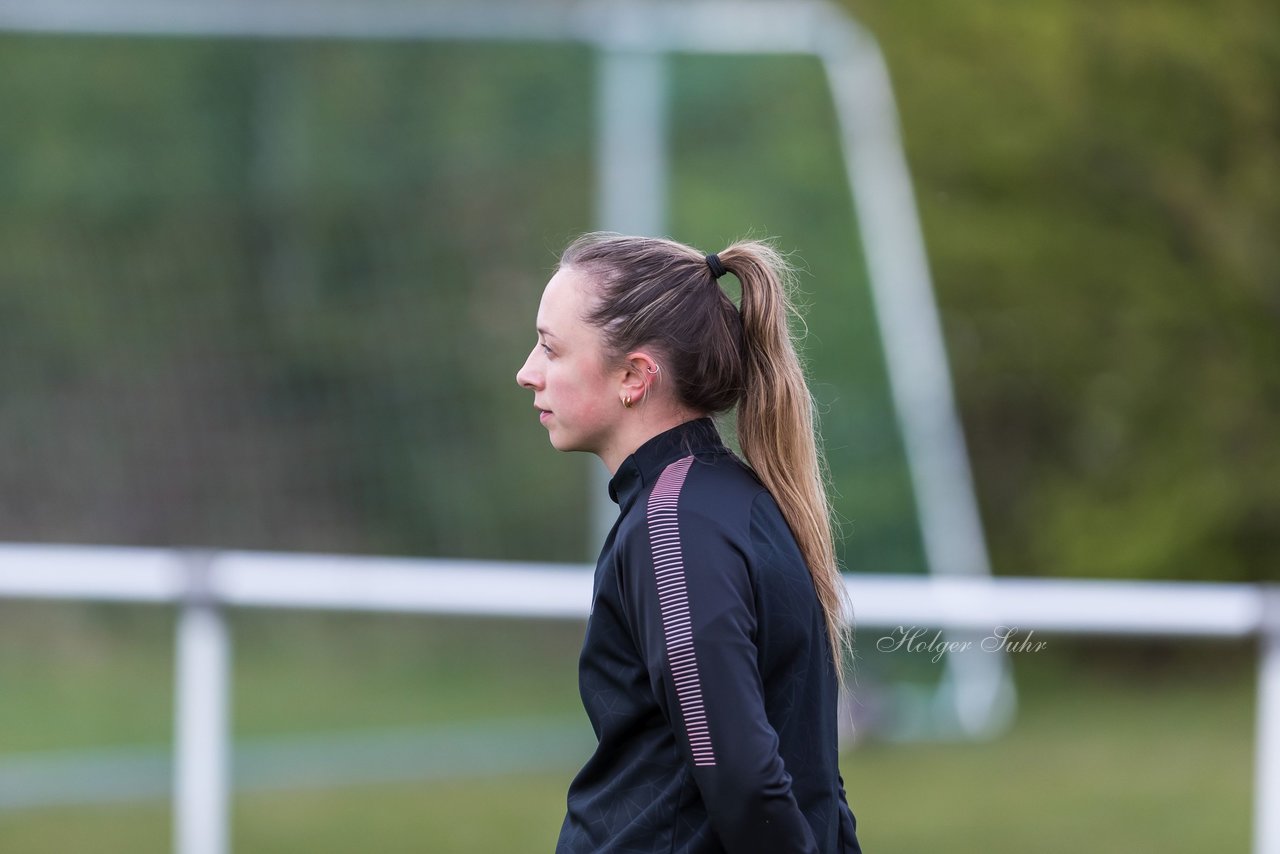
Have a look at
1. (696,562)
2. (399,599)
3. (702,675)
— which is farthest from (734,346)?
(399,599)

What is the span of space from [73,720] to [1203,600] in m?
5.34

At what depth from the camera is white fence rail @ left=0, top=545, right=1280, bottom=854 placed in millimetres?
3285

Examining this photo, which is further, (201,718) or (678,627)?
(201,718)

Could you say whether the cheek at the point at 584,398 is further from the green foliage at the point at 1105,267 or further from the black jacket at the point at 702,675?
the green foliage at the point at 1105,267

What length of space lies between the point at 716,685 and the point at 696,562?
0.15 meters

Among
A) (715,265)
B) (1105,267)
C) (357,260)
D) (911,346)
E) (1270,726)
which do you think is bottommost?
(1270,726)

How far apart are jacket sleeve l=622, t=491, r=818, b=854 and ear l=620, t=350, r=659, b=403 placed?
0.26m

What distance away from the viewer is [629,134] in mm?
6934

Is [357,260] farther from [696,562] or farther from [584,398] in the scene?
[696,562]

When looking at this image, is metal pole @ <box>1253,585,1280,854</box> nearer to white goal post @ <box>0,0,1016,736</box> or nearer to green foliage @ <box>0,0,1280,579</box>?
white goal post @ <box>0,0,1016,736</box>

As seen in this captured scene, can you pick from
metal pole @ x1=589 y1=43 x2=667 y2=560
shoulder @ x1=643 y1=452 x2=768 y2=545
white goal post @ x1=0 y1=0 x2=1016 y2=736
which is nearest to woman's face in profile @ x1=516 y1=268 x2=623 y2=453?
shoulder @ x1=643 y1=452 x2=768 y2=545

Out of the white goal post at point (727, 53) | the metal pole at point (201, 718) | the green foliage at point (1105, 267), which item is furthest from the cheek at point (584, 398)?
the green foliage at point (1105, 267)

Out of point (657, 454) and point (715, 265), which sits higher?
point (715, 265)

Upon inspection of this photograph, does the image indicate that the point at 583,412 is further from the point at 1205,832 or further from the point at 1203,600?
the point at 1205,832
